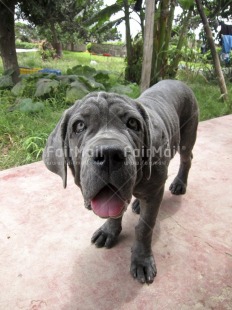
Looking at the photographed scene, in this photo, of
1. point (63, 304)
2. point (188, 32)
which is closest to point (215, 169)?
point (63, 304)

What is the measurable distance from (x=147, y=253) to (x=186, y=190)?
1204 millimetres

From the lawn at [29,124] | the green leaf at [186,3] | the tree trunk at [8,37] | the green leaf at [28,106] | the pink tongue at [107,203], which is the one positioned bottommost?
the lawn at [29,124]

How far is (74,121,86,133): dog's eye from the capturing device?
205 centimetres

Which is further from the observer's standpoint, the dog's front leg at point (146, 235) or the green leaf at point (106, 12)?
the green leaf at point (106, 12)

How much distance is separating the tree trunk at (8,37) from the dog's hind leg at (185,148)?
5.21 m

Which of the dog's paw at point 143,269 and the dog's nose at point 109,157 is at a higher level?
the dog's nose at point 109,157

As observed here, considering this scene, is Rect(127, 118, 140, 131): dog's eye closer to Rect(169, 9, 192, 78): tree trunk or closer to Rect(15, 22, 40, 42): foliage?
Rect(169, 9, 192, 78): tree trunk

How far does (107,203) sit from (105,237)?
83 cm

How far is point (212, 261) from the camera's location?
2.37 m

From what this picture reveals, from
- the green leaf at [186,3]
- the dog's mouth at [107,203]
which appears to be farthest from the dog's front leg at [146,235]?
the green leaf at [186,3]

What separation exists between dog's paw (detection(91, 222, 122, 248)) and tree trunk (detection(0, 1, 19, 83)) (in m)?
5.57

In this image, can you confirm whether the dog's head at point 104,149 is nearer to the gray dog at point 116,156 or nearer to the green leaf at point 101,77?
the gray dog at point 116,156

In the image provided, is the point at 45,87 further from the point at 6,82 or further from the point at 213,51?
the point at 213,51

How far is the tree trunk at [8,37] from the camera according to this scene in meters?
6.54
